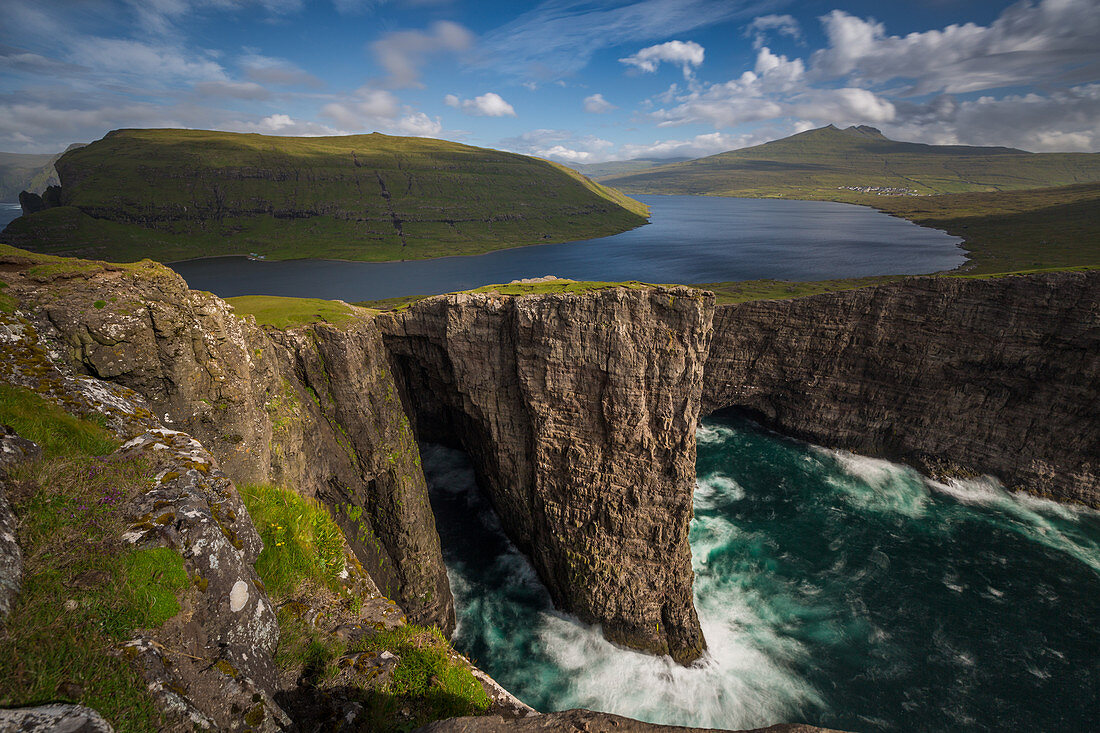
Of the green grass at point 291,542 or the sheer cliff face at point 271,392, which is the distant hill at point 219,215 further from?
the green grass at point 291,542

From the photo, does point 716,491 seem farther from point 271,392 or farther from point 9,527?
point 9,527

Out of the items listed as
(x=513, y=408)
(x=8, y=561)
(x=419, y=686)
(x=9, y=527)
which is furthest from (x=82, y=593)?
(x=513, y=408)

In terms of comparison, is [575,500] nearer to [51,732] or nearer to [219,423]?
[219,423]

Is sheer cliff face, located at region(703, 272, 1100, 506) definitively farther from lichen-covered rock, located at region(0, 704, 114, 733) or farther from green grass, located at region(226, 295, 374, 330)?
lichen-covered rock, located at region(0, 704, 114, 733)

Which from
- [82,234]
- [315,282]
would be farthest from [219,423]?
[82,234]

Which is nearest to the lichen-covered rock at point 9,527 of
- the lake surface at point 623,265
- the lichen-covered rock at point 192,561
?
the lichen-covered rock at point 192,561

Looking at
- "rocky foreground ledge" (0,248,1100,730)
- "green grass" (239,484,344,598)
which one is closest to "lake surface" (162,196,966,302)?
"rocky foreground ledge" (0,248,1100,730)
